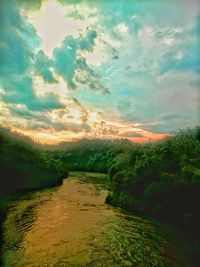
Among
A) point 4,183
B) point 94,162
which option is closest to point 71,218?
point 4,183

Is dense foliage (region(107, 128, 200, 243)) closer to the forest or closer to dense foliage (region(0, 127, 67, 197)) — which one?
the forest

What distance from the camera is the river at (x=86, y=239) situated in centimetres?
1852

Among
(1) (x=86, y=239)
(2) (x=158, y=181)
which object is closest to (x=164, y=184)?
(2) (x=158, y=181)

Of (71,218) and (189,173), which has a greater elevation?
(189,173)

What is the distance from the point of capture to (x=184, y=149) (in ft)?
115

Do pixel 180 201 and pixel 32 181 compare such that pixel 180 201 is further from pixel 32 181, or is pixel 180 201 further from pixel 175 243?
pixel 32 181

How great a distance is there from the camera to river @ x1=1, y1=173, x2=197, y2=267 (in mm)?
18516

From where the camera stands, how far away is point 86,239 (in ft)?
74.2

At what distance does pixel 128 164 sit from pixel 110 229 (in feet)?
46.5

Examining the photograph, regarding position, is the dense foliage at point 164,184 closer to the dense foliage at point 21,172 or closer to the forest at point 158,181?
the forest at point 158,181

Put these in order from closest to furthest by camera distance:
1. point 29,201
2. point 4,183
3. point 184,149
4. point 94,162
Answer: point 184,149
point 29,201
point 4,183
point 94,162

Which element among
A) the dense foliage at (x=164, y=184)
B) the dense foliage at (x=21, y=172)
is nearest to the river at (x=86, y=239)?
the dense foliage at (x=164, y=184)

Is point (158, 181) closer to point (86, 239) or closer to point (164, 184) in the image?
point (164, 184)

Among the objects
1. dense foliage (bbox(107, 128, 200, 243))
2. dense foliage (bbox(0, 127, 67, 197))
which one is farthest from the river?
dense foliage (bbox(0, 127, 67, 197))
